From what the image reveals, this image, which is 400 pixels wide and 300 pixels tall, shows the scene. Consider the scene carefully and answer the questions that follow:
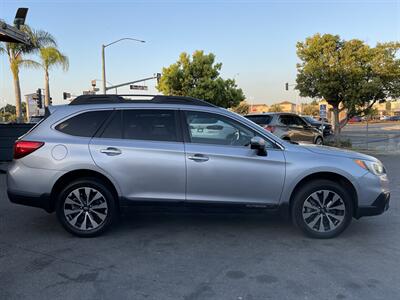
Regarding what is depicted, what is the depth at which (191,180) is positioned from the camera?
16.5 ft

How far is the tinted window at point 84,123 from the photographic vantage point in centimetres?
516

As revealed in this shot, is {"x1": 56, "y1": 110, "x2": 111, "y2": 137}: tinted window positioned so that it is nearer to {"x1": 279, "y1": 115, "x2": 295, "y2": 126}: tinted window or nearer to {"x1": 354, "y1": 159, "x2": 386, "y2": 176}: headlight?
{"x1": 354, "y1": 159, "x2": 386, "y2": 176}: headlight

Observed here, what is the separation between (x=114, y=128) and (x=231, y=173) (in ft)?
5.34

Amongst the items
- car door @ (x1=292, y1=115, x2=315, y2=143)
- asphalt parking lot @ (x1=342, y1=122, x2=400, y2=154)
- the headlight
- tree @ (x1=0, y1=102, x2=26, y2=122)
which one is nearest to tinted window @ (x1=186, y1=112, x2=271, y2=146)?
the headlight

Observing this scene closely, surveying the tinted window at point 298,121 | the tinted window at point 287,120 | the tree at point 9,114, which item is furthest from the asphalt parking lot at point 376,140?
the tree at point 9,114

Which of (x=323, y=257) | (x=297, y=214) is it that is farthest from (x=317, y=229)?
(x=323, y=257)

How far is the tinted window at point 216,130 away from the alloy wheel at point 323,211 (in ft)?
3.67

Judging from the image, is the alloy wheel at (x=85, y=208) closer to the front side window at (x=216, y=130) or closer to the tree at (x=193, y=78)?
the front side window at (x=216, y=130)

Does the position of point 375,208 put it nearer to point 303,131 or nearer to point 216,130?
point 216,130

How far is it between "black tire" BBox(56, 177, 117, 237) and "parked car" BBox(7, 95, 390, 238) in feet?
0.04

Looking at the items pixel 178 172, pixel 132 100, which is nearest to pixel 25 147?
pixel 132 100

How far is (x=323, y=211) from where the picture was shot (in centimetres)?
511

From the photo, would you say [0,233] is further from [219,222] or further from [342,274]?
[342,274]

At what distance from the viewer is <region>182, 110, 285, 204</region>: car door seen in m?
5.00
